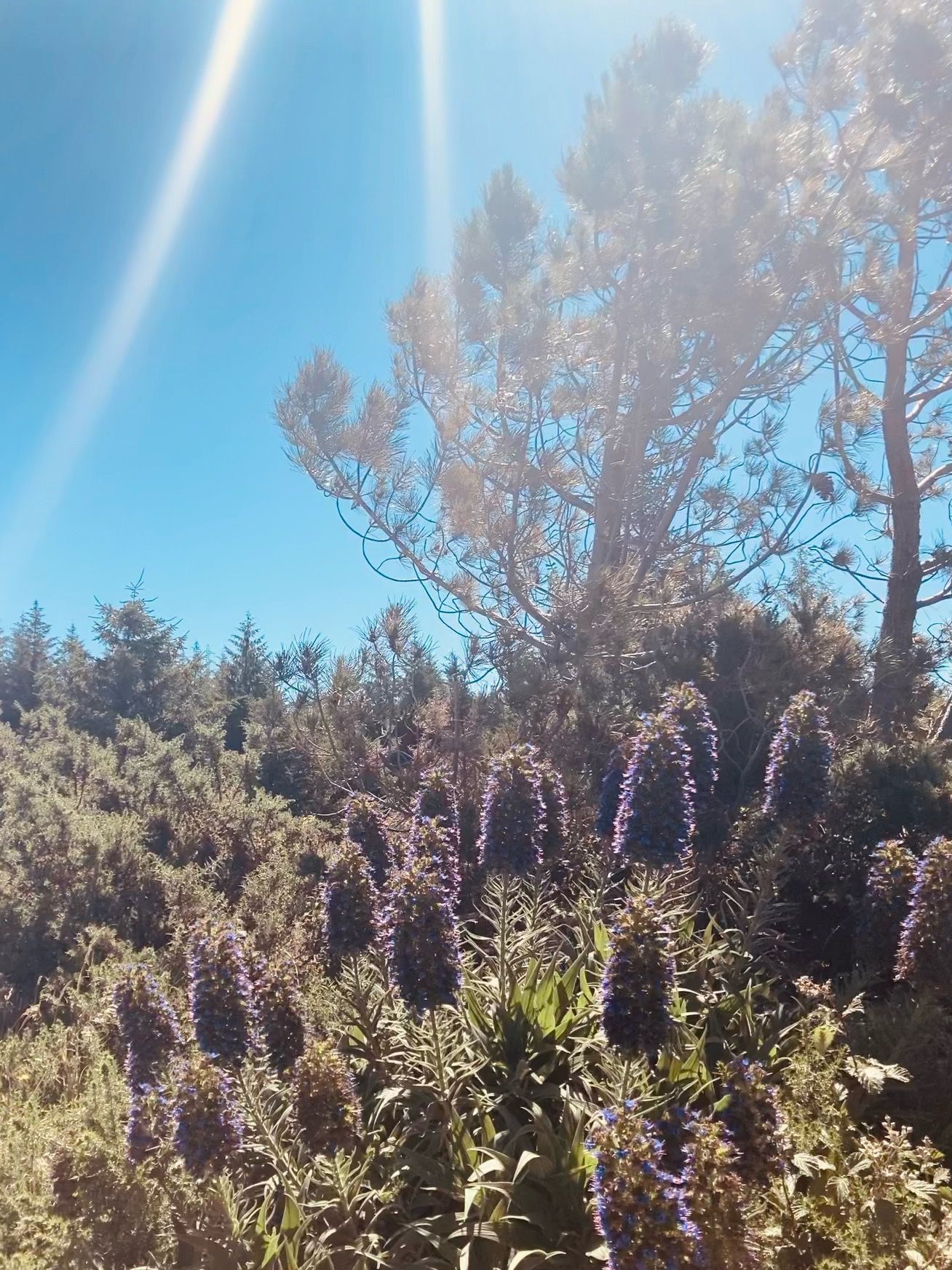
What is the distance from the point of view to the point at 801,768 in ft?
12.1

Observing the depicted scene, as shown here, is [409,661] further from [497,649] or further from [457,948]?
[457,948]

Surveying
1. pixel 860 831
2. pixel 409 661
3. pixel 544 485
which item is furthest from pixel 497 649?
pixel 860 831

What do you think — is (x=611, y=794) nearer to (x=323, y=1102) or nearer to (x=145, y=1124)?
(x=323, y=1102)

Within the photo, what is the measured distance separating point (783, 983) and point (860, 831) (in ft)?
3.85

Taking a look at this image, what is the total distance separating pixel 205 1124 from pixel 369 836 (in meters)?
1.51

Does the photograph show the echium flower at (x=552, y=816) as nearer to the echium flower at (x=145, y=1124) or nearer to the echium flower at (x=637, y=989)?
the echium flower at (x=637, y=989)

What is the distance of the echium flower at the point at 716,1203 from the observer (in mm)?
1779

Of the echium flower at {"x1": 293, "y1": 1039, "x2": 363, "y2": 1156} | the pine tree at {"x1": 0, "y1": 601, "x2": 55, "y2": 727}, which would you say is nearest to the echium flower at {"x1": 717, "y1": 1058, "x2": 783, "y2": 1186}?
the echium flower at {"x1": 293, "y1": 1039, "x2": 363, "y2": 1156}

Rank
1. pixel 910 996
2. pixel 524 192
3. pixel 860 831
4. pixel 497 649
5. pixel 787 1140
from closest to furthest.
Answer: pixel 787 1140
pixel 910 996
pixel 860 831
pixel 497 649
pixel 524 192

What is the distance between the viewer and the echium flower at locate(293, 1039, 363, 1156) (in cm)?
228

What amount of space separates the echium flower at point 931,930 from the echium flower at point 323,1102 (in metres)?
2.21

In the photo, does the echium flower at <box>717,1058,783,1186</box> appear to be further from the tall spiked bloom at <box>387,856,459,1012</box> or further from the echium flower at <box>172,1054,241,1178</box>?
the echium flower at <box>172,1054,241,1178</box>

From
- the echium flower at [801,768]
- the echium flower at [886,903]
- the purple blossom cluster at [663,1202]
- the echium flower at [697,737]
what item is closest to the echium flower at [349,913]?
the purple blossom cluster at [663,1202]

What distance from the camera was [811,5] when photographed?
25.7 feet
